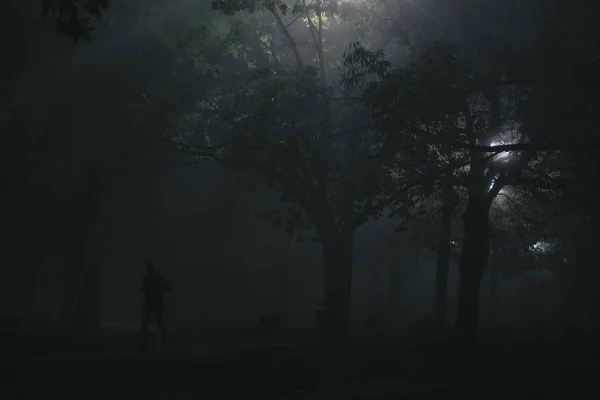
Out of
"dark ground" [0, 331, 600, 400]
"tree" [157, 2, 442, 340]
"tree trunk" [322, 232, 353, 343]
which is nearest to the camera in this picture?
"dark ground" [0, 331, 600, 400]

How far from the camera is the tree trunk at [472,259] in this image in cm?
2238

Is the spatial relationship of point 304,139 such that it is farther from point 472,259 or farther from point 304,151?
point 472,259

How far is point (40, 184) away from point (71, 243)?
251 centimetres

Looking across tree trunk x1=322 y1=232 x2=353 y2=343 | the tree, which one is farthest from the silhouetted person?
tree trunk x1=322 y1=232 x2=353 y2=343

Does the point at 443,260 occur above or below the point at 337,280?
above

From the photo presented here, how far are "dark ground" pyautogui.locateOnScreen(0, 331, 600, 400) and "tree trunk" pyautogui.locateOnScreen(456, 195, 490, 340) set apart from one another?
13.2ft

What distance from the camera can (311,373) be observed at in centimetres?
1296

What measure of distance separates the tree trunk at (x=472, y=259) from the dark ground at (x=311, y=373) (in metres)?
4.03

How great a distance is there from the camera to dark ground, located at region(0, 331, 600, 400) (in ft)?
36.0

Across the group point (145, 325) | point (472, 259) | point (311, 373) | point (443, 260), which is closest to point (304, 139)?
point (472, 259)

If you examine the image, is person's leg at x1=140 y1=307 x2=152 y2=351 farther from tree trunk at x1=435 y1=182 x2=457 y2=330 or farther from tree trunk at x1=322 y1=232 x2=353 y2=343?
tree trunk at x1=435 y1=182 x2=457 y2=330

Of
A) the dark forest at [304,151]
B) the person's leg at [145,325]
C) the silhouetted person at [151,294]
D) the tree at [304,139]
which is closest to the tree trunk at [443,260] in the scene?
the dark forest at [304,151]

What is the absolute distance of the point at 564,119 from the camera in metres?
15.8

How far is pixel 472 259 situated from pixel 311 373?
1109 centimetres
